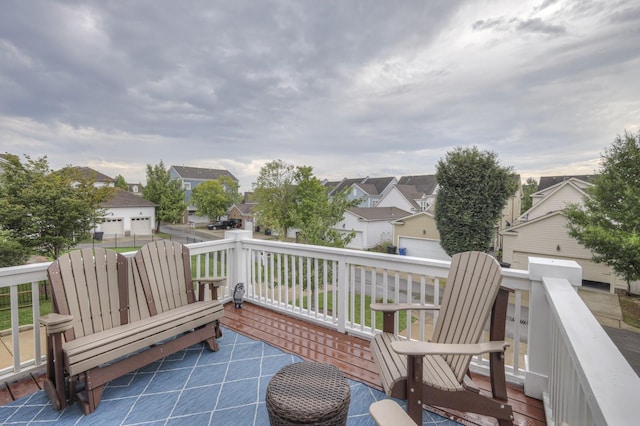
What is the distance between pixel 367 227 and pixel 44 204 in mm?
17658

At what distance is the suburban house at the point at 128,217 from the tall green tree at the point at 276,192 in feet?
38.8

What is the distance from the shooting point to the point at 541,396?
2320 millimetres

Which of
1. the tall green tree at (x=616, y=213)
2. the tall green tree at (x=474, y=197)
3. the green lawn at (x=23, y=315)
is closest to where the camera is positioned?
the green lawn at (x=23, y=315)

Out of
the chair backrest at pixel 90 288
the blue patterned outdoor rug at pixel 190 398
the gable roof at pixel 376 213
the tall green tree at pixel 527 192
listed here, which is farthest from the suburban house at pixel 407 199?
the chair backrest at pixel 90 288

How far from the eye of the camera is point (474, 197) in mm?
15383

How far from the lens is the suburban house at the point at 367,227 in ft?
71.5

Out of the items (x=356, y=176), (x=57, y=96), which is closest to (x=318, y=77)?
(x=57, y=96)

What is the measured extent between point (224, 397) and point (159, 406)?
0.49 metres

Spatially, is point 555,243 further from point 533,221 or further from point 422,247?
point 422,247

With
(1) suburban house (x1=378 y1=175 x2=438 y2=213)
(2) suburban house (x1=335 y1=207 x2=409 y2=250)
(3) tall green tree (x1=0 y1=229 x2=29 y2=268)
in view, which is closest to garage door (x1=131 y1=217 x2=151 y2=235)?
(2) suburban house (x1=335 y1=207 x2=409 y2=250)

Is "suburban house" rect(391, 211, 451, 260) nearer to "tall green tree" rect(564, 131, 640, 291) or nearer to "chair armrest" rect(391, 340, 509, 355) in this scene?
"tall green tree" rect(564, 131, 640, 291)

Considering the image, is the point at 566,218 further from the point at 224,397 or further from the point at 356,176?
the point at 356,176

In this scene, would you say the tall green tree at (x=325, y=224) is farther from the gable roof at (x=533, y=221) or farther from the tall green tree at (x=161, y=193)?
the tall green tree at (x=161, y=193)

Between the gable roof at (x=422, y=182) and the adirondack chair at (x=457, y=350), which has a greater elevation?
the gable roof at (x=422, y=182)
